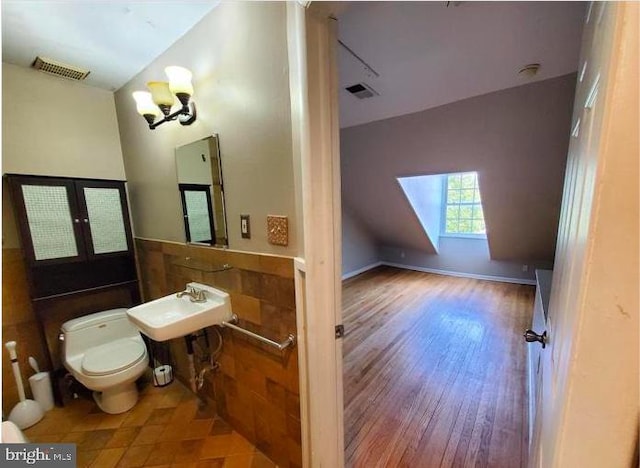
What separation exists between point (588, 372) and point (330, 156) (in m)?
0.89

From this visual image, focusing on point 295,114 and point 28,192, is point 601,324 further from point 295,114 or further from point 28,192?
point 28,192

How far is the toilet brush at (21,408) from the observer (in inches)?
66.7

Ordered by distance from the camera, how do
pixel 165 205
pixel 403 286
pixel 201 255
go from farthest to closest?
pixel 403 286 → pixel 165 205 → pixel 201 255

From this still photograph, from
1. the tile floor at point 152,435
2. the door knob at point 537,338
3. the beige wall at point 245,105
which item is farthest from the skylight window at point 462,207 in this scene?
the tile floor at point 152,435

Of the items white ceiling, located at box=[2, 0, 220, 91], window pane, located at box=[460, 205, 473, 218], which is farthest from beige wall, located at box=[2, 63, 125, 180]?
window pane, located at box=[460, 205, 473, 218]

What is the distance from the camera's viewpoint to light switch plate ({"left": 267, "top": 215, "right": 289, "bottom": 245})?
116cm

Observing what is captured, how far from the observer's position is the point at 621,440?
0.40m

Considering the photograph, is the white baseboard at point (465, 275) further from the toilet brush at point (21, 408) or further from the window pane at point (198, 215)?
the toilet brush at point (21, 408)

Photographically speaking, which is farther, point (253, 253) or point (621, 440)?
point (253, 253)

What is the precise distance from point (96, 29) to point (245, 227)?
1.38m

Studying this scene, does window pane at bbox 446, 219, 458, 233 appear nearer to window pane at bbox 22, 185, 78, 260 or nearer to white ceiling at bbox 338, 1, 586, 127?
white ceiling at bbox 338, 1, 586, 127

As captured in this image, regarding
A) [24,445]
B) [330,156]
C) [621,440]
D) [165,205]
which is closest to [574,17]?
[330,156]

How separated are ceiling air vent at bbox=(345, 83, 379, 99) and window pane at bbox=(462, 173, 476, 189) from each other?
3.69m

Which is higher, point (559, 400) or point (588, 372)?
point (588, 372)
